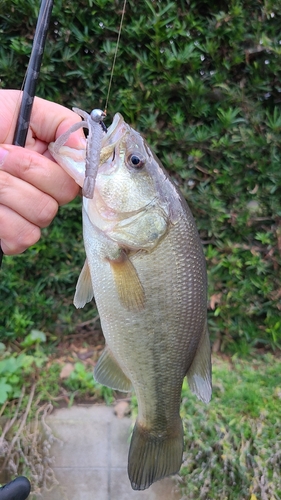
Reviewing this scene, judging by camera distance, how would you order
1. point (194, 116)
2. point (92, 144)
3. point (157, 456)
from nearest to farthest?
point (92, 144), point (157, 456), point (194, 116)

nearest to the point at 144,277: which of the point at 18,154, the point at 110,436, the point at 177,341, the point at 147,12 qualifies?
the point at 177,341

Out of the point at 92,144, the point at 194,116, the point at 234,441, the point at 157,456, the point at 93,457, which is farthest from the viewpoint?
the point at 194,116

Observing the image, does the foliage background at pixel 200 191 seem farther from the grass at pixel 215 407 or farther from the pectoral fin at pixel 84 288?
the pectoral fin at pixel 84 288

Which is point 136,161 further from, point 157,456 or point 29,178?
point 157,456

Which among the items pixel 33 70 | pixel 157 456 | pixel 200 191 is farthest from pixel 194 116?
pixel 157 456

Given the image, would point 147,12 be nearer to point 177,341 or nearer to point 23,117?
point 23,117

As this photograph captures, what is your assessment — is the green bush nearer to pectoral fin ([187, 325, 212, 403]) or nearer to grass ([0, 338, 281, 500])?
grass ([0, 338, 281, 500])

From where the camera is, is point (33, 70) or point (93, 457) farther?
point (93, 457)

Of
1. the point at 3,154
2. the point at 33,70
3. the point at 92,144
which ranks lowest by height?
the point at 3,154
